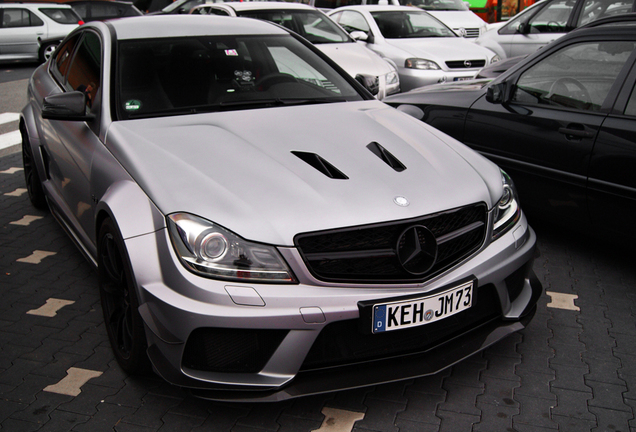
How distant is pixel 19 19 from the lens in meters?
15.3

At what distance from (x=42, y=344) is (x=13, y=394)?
1.57 feet

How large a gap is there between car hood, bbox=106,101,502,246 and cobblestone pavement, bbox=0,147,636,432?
84 cm

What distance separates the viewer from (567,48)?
14.2 ft

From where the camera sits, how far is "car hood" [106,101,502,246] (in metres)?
2.61

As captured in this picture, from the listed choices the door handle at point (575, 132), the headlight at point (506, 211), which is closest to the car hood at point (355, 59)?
the door handle at point (575, 132)

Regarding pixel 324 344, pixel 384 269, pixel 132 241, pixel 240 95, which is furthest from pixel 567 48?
pixel 132 241

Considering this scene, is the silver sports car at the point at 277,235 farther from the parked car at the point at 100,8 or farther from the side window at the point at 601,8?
the parked car at the point at 100,8

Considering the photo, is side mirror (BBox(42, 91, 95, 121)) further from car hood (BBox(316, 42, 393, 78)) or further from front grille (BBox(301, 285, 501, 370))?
car hood (BBox(316, 42, 393, 78))

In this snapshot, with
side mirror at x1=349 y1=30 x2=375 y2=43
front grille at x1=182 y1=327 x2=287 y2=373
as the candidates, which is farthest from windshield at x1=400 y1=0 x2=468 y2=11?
front grille at x1=182 y1=327 x2=287 y2=373

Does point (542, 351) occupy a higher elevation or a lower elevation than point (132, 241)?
lower

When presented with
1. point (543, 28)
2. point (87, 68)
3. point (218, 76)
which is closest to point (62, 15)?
point (543, 28)

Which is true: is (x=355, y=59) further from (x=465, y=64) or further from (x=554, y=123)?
(x=554, y=123)

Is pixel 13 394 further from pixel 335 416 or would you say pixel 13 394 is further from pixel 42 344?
pixel 335 416

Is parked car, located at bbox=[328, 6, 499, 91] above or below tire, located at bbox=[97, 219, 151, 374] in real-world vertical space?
below
